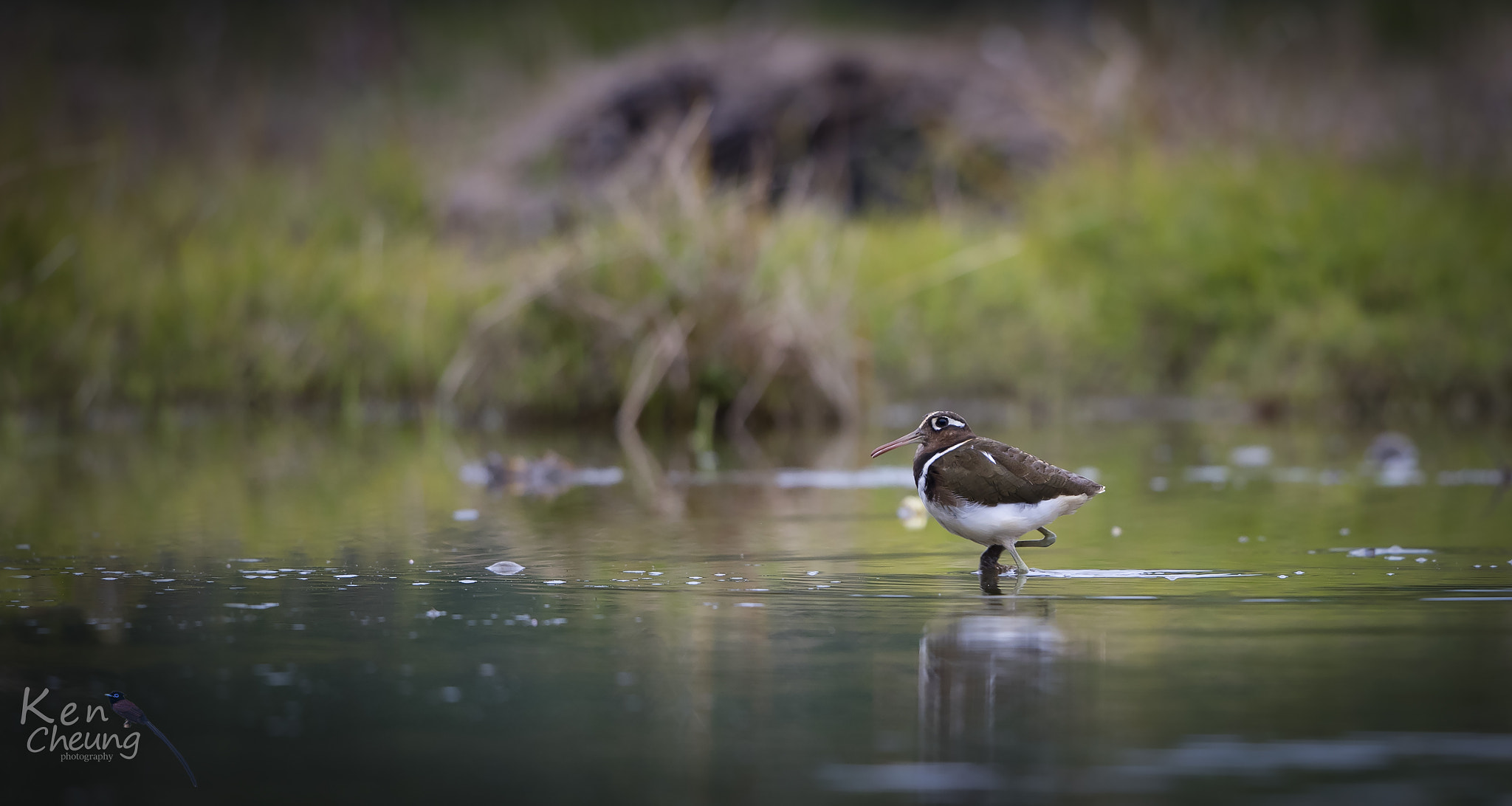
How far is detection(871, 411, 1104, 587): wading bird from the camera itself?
6.16m

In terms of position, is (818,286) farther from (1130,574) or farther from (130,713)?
(130,713)

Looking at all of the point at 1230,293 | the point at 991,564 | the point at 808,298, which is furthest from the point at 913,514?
the point at 1230,293

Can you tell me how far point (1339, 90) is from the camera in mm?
23125

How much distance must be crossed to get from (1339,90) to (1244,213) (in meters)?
5.72

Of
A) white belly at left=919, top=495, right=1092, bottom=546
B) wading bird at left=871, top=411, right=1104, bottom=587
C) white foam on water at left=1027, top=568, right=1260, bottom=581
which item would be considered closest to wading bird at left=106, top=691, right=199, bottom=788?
wading bird at left=871, top=411, right=1104, bottom=587

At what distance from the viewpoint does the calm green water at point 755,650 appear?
3652mm

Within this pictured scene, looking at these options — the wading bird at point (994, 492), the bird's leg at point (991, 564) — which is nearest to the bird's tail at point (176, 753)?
the wading bird at point (994, 492)

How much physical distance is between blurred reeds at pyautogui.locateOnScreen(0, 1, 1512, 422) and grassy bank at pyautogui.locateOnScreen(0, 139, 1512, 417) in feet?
0.10

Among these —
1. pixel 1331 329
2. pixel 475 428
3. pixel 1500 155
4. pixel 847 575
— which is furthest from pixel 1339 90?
pixel 847 575

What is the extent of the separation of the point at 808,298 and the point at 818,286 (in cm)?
13

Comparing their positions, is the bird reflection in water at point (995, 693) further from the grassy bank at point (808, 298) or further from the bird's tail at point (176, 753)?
the grassy bank at point (808, 298)

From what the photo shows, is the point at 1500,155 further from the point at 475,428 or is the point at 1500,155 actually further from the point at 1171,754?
the point at 1171,754

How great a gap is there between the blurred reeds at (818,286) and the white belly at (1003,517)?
25.9ft

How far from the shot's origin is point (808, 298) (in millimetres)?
14875
